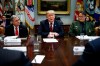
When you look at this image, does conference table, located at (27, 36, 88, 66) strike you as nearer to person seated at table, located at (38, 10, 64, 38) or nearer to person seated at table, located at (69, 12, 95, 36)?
person seated at table, located at (38, 10, 64, 38)

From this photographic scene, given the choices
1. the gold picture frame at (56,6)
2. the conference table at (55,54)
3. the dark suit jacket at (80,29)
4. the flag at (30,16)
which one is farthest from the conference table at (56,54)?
the gold picture frame at (56,6)

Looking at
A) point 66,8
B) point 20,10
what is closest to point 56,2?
point 66,8

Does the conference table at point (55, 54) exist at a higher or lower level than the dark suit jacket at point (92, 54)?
lower

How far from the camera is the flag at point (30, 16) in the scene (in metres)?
6.89

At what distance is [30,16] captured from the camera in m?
6.94

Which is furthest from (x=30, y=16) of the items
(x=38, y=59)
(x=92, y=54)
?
(x=92, y=54)

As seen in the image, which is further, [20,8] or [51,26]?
[20,8]

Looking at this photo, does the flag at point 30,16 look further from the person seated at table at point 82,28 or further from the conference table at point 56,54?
the conference table at point 56,54

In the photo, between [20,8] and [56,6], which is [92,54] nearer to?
[20,8]

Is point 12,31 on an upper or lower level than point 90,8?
lower

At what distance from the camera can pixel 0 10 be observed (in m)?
6.86

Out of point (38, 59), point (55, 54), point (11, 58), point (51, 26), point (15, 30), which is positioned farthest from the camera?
point (51, 26)

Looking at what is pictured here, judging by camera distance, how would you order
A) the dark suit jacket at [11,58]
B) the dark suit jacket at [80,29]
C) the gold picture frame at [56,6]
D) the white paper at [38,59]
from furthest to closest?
1. the gold picture frame at [56,6]
2. the dark suit jacket at [80,29]
3. the white paper at [38,59]
4. the dark suit jacket at [11,58]

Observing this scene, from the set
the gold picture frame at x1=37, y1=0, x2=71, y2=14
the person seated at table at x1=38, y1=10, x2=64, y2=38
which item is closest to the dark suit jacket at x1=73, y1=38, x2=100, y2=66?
the person seated at table at x1=38, y1=10, x2=64, y2=38
